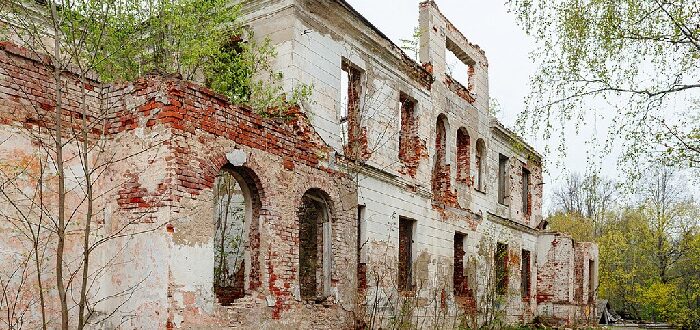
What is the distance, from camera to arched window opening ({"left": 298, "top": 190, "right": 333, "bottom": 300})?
1078 centimetres

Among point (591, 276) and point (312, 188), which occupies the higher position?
point (312, 188)

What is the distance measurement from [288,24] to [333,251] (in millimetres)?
4079

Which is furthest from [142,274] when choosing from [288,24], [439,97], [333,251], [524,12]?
[439,97]

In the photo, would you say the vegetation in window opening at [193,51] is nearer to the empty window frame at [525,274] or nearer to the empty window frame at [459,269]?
the empty window frame at [459,269]

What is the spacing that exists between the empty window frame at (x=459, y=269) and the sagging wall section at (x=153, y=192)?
28.6 feet

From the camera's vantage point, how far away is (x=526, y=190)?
77.8 ft

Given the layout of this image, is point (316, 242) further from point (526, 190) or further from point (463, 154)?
point (526, 190)

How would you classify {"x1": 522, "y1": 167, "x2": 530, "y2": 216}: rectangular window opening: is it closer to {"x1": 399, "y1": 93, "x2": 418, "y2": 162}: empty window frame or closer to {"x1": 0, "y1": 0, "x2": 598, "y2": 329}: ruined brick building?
{"x1": 0, "y1": 0, "x2": 598, "y2": 329}: ruined brick building

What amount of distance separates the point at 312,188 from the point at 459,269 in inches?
326

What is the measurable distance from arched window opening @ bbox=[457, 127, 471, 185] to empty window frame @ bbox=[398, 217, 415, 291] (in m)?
3.30

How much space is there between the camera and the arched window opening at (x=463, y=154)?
58.7 feet

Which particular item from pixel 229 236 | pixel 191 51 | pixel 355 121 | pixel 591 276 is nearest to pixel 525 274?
pixel 591 276

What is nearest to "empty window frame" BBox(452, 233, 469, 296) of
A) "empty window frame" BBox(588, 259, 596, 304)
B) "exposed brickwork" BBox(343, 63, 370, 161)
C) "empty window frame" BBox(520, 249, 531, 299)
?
"exposed brickwork" BBox(343, 63, 370, 161)

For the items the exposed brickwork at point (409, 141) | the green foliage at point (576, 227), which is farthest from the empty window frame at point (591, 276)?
the green foliage at point (576, 227)
